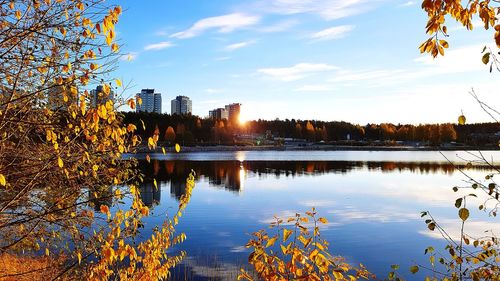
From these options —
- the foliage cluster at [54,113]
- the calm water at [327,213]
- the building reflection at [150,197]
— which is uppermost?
the foliage cluster at [54,113]

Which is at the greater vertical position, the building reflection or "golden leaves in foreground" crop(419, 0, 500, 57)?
"golden leaves in foreground" crop(419, 0, 500, 57)

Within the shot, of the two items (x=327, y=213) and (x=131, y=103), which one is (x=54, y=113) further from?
(x=327, y=213)

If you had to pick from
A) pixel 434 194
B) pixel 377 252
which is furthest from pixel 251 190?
pixel 377 252

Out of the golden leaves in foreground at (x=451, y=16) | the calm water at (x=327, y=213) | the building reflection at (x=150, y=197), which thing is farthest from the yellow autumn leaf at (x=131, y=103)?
the building reflection at (x=150, y=197)

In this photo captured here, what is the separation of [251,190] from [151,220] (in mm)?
21094

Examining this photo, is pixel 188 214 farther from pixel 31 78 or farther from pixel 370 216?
pixel 31 78

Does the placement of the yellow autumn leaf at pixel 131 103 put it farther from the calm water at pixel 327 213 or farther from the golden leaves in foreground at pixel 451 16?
the calm water at pixel 327 213

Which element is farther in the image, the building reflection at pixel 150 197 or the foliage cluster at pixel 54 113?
the building reflection at pixel 150 197

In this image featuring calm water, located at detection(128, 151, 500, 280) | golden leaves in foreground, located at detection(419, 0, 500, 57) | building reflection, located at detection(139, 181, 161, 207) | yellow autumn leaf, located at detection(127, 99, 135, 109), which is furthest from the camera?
building reflection, located at detection(139, 181, 161, 207)

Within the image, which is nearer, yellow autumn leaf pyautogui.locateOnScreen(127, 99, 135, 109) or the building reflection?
yellow autumn leaf pyautogui.locateOnScreen(127, 99, 135, 109)

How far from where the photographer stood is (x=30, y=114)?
8625mm

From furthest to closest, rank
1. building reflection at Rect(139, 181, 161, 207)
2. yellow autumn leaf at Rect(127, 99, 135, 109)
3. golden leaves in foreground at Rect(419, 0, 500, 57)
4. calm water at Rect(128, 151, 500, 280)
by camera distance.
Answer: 1. building reflection at Rect(139, 181, 161, 207)
2. calm water at Rect(128, 151, 500, 280)
3. yellow autumn leaf at Rect(127, 99, 135, 109)
4. golden leaves in foreground at Rect(419, 0, 500, 57)

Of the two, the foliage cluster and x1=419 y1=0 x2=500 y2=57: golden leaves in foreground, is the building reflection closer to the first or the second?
the foliage cluster

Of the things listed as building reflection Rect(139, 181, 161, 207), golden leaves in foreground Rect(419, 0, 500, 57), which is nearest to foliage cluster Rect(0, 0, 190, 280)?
golden leaves in foreground Rect(419, 0, 500, 57)
